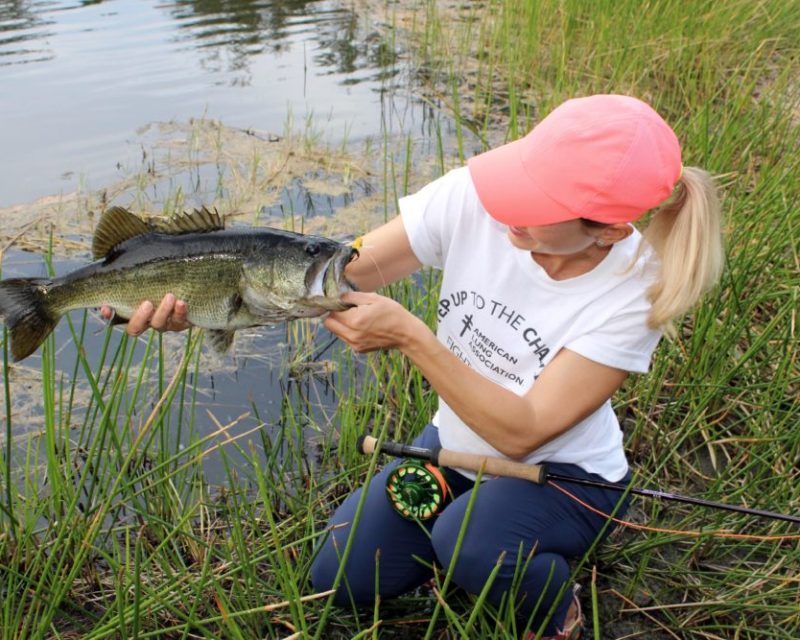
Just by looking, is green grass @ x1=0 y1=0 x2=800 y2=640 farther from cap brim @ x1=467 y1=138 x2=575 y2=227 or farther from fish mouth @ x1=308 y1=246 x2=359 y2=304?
cap brim @ x1=467 y1=138 x2=575 y2=227

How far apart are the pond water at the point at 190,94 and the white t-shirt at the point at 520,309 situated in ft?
4.96

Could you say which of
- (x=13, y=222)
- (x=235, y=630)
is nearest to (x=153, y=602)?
(x=235, y=630)

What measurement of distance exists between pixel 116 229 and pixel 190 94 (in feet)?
19.6

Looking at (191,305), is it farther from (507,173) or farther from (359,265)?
(507,173)

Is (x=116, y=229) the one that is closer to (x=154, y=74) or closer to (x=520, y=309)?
(x=520, y=309)

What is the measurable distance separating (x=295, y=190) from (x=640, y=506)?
3888mm

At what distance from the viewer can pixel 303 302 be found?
2.27m

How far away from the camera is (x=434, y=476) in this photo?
8.43 feet

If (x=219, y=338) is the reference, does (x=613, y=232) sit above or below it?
above

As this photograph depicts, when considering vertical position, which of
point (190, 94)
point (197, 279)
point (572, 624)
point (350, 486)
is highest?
point (197, 279)

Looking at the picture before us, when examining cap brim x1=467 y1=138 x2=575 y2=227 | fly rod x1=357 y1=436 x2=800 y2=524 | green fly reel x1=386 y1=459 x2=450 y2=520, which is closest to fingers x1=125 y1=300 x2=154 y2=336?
fly rod x1=357 y1=436 x2=800 y2=524

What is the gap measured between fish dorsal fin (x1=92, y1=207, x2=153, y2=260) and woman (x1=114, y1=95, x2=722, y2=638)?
0.82ft

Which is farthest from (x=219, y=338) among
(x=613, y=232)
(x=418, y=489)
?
(x=613, y=232)

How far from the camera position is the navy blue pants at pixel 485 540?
2.41 metres
